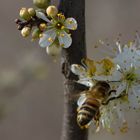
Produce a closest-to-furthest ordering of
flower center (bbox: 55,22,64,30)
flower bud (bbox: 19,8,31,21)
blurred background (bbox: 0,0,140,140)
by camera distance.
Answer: flower bud (bbox: 19,8,31,21) < flower center (bbox: 55,22,64,30) < blurred background (bbox: 0,0,140,140)

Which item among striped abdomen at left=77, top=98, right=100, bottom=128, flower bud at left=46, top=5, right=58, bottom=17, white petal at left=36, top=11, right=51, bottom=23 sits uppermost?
flower bud at left=46, top=5, right=58, bottom=17

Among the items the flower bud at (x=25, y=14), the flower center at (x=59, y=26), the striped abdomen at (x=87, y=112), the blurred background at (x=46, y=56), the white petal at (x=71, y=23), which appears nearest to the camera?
the striped abdomen at (x=87, y=112)

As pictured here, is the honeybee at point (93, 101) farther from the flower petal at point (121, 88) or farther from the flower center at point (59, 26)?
the flower center at point (59, 26)

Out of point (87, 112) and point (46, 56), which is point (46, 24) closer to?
point (87, 112)

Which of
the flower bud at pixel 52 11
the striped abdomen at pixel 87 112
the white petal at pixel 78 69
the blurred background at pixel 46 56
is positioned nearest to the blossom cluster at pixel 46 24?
the flower bud at pixel 52 11

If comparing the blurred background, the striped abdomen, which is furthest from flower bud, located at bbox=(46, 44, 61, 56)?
the blurred background

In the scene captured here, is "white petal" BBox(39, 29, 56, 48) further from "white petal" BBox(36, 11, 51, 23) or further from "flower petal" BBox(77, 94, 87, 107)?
"flower petal" BBox(77, 94, 87, 107)

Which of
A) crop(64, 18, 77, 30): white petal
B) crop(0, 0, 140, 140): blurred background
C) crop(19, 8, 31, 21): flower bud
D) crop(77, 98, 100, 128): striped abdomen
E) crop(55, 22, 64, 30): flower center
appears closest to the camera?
crop(77, 98, 100, 128): striped abdomen
